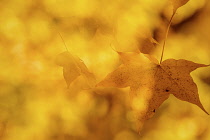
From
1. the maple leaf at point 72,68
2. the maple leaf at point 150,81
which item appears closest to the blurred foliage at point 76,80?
the maple leaf at point 72,68

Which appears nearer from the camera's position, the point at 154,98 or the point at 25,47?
the point at 154,98

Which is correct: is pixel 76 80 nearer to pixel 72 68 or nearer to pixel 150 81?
pixel 72 68

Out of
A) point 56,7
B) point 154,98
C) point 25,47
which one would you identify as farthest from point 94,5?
point 154,98

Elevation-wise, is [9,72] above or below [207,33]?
below

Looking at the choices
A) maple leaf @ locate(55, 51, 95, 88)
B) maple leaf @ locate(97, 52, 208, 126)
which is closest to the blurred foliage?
maple leaf @ locate(55, 51, 95, 88)

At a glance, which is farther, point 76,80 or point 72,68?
point 76,80

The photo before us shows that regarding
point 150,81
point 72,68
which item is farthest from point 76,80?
point 150,81

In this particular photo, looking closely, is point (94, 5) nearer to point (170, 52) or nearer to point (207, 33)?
point (170, 52)
